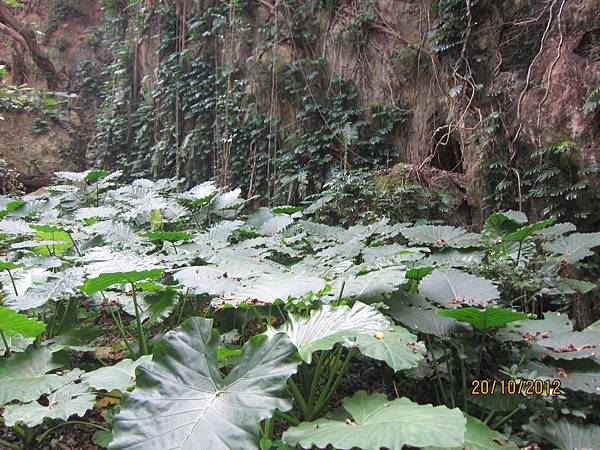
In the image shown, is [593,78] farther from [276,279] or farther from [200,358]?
[200,358]

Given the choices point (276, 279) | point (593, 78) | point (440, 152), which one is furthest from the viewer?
point (440, 152)

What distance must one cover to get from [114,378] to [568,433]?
145 centimetres

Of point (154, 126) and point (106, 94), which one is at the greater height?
point (106, 94)

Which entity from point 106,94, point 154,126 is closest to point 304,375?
point 154,126

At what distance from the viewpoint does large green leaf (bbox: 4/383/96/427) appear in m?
1.24

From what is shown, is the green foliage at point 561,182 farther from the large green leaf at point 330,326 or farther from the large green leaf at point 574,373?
the large green leaf at point 330,326

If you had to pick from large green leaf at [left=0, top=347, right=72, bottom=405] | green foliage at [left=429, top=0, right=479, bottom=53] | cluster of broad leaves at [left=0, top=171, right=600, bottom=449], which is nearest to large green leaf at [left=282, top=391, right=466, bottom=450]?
cluster of broad leaves at [left=0, top=171, right=600, bottom=449]

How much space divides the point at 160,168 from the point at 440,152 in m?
5.53

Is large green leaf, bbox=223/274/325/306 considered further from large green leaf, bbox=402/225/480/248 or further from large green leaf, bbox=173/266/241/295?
large green leaf, bbox=402/225/480/248

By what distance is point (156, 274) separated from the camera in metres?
1.44

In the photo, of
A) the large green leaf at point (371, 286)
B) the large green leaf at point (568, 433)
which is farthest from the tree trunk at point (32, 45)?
the large green leaf at point (568, 433)

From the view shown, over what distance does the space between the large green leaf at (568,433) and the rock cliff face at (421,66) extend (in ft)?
9.61
